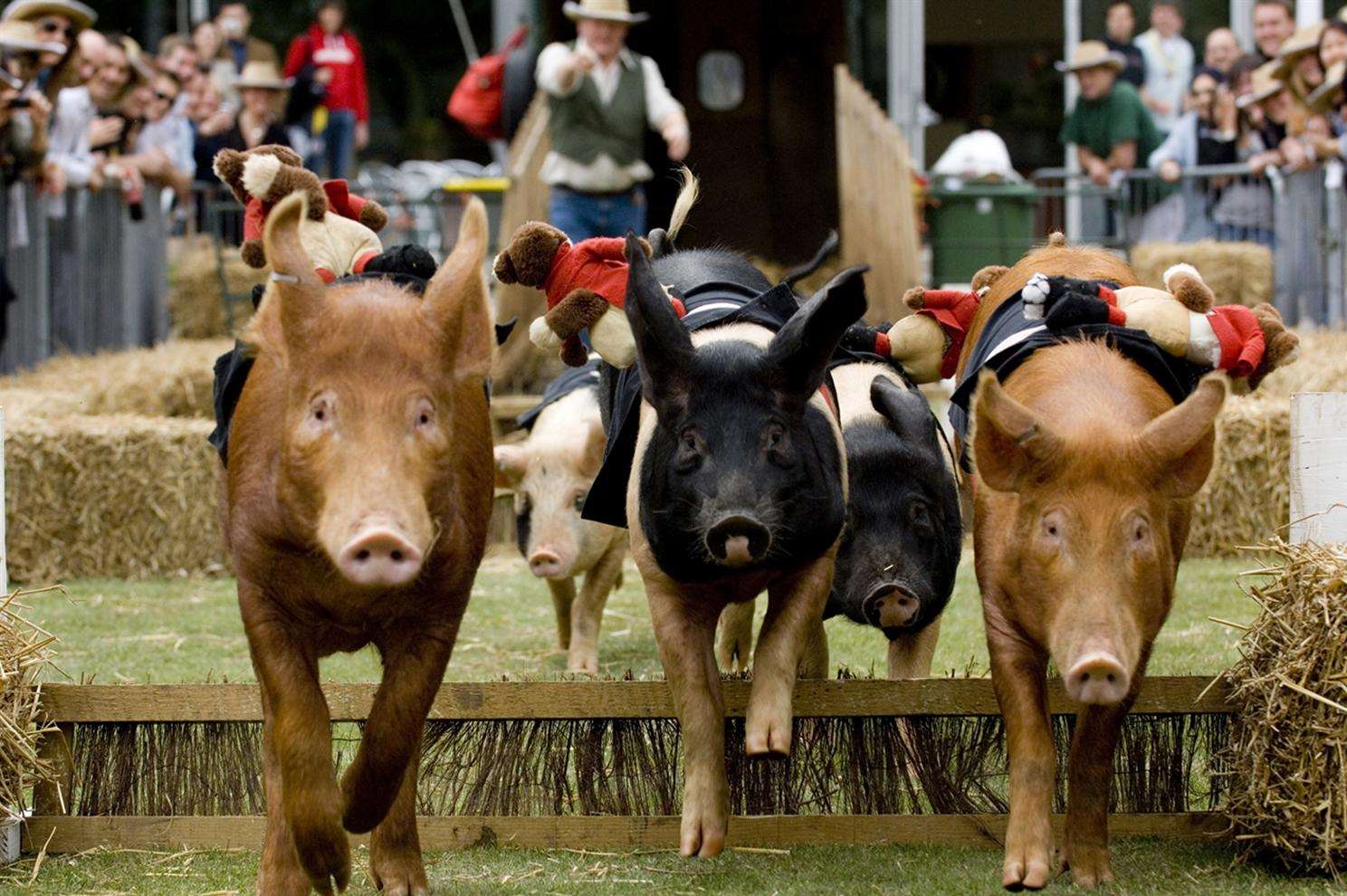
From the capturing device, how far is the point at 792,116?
15781 mm

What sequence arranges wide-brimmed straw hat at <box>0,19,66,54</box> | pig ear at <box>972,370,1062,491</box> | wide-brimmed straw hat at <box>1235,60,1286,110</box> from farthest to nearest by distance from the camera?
wide-brimmed straw hat at <box>1235,60,1286,110</box>, wide-brimmed straw hat at <box>0,19,66,54</box>, pig ear at <box>972,370,1062,491</box>

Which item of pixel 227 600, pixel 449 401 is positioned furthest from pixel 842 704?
pixel 227 600

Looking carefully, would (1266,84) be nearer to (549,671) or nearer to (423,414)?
(549,671)

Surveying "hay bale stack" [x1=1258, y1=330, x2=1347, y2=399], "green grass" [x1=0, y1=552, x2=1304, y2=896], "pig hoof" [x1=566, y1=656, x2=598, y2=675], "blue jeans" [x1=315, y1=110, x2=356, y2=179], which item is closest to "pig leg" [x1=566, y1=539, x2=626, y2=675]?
"pig hoof" [x1=566, y1=656, x2=598, y2=675]

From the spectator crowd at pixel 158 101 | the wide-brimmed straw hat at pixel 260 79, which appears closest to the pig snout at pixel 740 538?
the spectator crowd at pixel 158 101

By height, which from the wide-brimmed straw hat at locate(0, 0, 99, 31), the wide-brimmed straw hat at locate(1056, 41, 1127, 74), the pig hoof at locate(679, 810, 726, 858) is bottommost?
the pig hoof at locate(679, 810, 726, 858)

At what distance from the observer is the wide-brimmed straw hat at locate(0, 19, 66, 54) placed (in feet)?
38.9

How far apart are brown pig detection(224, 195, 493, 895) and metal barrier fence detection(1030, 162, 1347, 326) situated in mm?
8676

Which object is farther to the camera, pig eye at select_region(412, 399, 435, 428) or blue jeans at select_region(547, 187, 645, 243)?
blue jeans at select_region(547, 187, 645, 243)

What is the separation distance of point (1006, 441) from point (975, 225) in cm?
1040

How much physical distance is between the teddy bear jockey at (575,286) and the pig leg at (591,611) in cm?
212

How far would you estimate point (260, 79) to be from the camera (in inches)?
571

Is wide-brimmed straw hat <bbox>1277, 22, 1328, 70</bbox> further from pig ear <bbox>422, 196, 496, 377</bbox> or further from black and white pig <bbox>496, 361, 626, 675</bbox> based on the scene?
pig ear <bbox>422, 196, 496, 377</bbox>

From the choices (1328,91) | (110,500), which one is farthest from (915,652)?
(1328,91)
